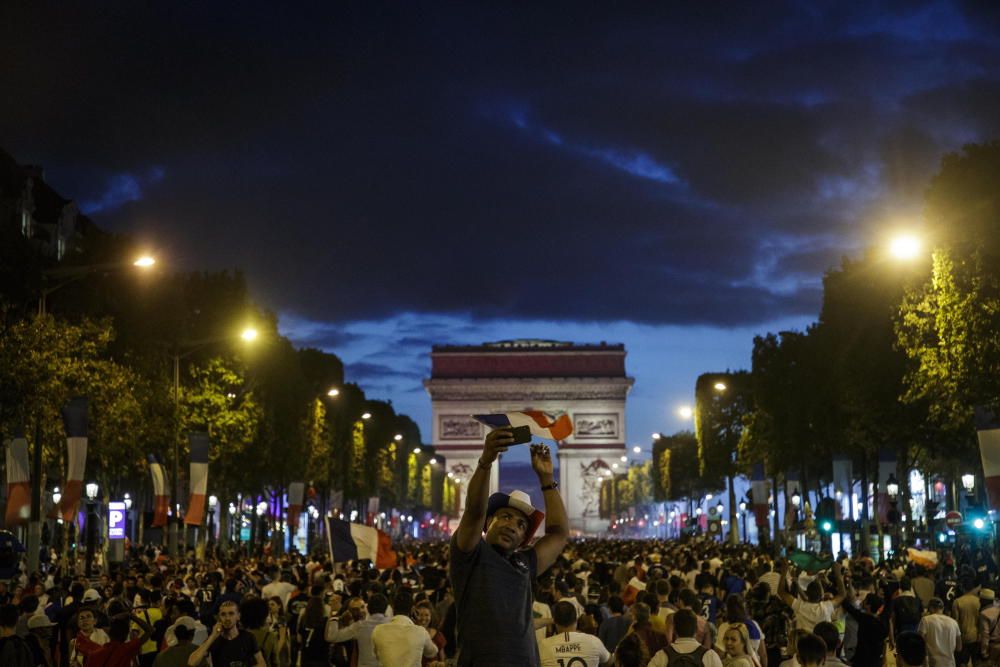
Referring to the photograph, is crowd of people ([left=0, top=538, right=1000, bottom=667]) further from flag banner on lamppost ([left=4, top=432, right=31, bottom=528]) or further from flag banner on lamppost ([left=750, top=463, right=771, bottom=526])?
flag banner on lamppost ([left=750, top=463, right=771, bottom=526])

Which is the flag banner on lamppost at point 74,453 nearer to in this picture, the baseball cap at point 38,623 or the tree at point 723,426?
the baseball cap at point 38,623

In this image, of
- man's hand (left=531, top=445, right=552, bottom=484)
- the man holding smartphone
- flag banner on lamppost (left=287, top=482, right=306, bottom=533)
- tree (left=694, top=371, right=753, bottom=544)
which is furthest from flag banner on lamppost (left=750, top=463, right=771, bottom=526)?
the man holding smartphone

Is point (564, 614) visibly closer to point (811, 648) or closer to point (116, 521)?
point (811, 648)

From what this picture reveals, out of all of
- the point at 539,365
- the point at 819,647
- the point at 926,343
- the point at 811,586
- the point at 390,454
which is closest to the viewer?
the point at 819,647

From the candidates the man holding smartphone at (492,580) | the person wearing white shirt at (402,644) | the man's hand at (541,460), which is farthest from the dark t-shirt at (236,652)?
the man holding smartphone at (492,580)

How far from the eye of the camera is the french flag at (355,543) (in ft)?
74.4

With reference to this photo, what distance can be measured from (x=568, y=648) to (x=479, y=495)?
5097 millimetres

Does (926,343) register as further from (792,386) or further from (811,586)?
(792,386)

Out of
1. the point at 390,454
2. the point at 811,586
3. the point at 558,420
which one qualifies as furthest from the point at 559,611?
the point at 390,454

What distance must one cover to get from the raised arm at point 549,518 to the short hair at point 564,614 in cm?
421

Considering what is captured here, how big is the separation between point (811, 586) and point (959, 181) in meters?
22.6

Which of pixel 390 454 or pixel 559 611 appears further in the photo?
pixel 390 454

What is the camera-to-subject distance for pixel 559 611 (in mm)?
11406

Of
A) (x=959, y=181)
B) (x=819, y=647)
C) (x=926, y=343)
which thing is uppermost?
(x=959, y=181)
